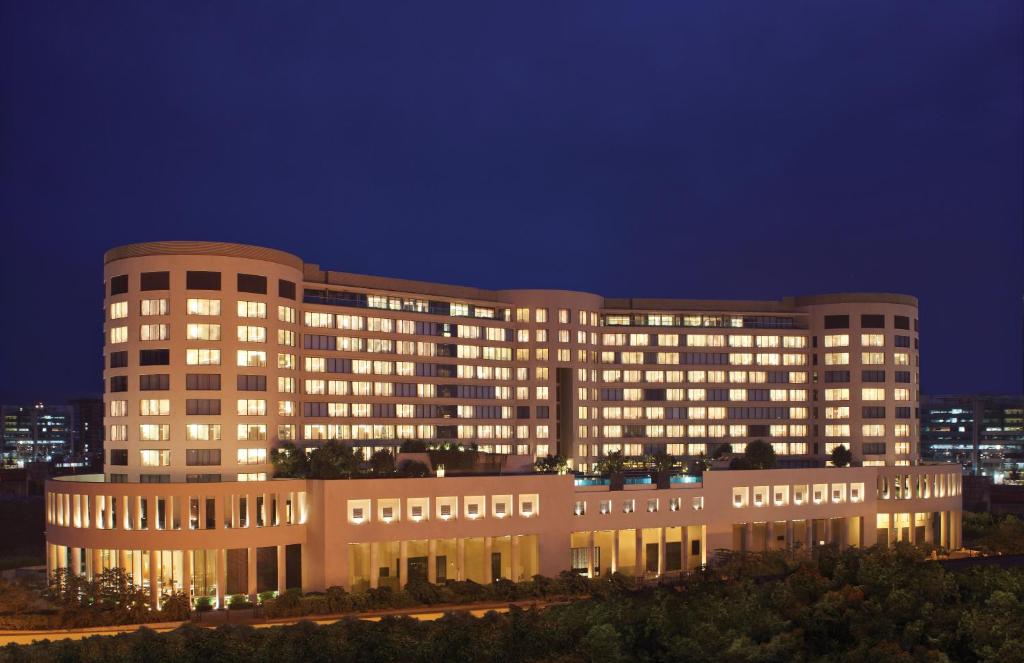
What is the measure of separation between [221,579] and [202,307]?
2651 cm

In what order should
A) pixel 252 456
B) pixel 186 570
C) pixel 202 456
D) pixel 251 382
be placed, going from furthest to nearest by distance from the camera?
1. pixel 251 382
2. pixel 252 456
3. pixel 202 456
4. pixel 186 570

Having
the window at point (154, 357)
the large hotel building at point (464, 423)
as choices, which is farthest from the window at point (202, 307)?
the window at point (154, 357)

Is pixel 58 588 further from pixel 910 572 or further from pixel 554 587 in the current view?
pixel 910 572

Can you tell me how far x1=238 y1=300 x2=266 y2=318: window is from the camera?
10212 cm

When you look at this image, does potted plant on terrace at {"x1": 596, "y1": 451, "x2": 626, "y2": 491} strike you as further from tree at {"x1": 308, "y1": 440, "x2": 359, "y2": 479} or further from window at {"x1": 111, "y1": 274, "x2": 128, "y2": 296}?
window at {"x1": 111, "y1": 274, "x2": 128, "y2": 296}

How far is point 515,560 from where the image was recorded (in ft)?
317

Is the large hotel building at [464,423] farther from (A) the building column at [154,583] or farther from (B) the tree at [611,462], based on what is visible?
(B) the tree at [611,462]

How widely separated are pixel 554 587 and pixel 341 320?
47.5 metres

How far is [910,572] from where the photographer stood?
60906 millimetres

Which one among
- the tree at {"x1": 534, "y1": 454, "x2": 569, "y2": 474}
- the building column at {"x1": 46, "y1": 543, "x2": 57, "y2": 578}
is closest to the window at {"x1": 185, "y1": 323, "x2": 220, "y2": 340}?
the building column at {"x1": 46, "y1": 543, "x2": 57, "y2": 578}

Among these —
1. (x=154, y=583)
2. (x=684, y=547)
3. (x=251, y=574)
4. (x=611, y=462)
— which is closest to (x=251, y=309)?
(x=251, y=574)

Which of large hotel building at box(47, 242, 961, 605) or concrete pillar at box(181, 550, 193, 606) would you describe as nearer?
concrete pillar at box(181, 550, 193, 606)

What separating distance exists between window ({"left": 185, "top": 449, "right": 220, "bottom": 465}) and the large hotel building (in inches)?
7.9

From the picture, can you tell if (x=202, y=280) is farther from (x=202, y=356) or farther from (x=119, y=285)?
(x=119, y=285)
